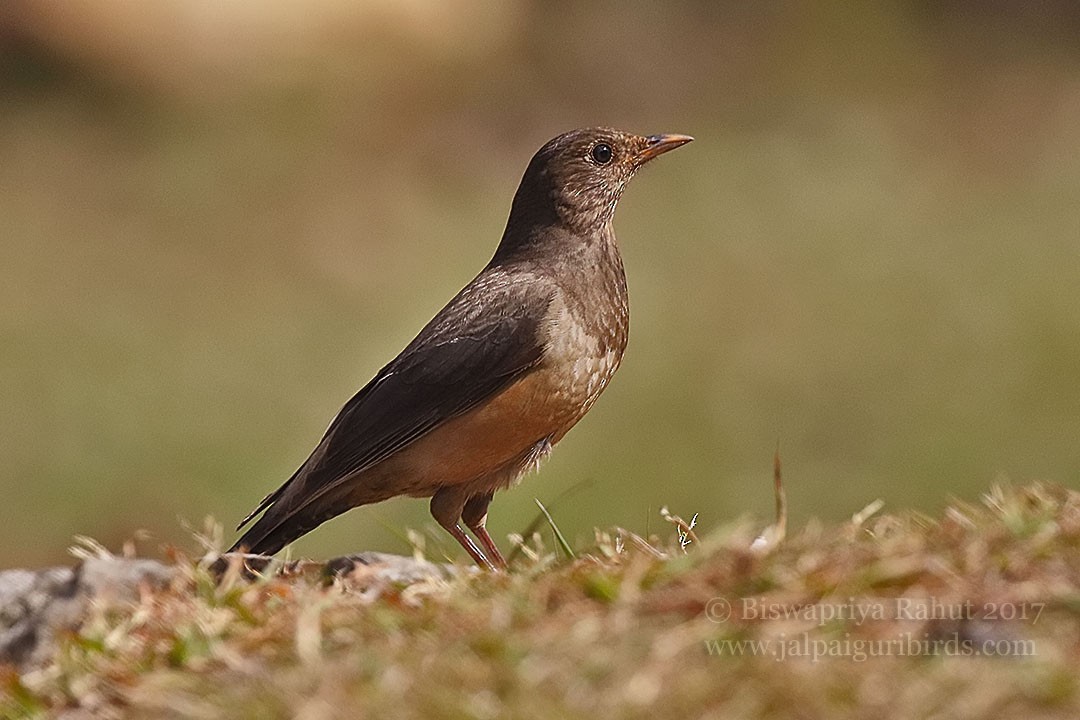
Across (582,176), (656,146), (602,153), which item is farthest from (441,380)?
(656,146)

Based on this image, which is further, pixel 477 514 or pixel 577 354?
pixel 477 514

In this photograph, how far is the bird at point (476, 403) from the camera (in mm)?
5910

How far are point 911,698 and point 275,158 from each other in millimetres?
12499

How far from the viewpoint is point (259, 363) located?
11664mm

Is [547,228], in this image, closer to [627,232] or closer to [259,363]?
[259,363]

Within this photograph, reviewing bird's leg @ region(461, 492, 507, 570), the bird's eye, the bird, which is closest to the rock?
the bird

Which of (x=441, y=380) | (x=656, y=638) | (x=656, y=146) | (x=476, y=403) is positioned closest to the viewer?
(x=656, y=638)

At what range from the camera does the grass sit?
2.78 meters

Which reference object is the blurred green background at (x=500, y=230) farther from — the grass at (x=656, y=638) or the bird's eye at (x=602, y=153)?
the grass at (x=656, y=638)

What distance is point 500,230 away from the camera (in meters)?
13.6

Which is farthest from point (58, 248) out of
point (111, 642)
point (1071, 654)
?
point (1071, 654)

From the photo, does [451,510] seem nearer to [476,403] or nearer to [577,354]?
[476,403]

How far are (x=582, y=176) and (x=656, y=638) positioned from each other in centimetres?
399

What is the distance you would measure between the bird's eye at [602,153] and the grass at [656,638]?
3.32m
